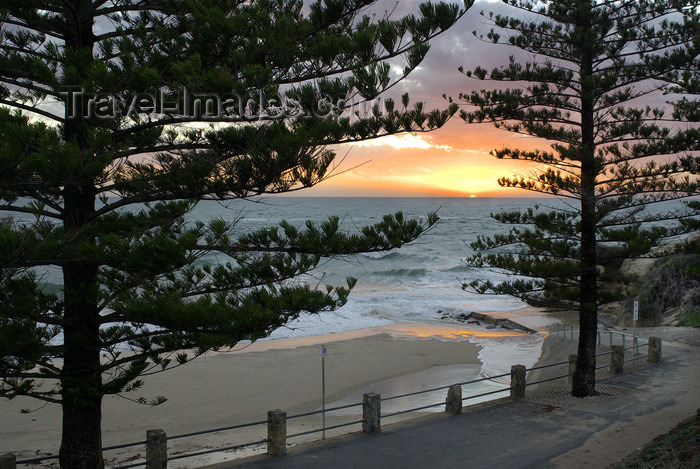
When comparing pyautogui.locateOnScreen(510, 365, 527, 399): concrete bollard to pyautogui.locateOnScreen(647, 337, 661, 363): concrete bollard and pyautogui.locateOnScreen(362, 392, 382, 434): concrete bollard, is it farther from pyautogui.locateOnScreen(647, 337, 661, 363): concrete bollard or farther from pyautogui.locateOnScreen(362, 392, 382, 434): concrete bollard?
pyautogui.locateOnScreen(647, 337, 661, 363): concrete bollard

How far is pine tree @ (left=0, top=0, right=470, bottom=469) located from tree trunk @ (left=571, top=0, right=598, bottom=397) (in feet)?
18.1

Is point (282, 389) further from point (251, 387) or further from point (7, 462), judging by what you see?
point (7, 462)

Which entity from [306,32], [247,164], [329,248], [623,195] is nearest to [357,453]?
[329,248]

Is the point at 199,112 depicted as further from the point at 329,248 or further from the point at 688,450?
the point at 688,450

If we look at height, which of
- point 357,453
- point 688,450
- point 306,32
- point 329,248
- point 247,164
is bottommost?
point 357,453

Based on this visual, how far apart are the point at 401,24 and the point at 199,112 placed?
7.79ft

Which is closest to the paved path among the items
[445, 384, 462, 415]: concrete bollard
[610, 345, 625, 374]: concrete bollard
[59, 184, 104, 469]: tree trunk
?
[445, 384, 462, 415]: concrete bollard

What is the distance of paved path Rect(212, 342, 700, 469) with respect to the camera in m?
7.30

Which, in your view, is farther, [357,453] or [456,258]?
[456,258]

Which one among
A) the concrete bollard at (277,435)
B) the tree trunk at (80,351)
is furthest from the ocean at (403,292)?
the tree trunk at (80,351)

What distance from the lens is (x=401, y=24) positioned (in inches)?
224

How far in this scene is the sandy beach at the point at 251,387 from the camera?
10875 millimetres

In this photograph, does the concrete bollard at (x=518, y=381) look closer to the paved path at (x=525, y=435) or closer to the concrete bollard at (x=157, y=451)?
the paved path at (x=525, y=435)

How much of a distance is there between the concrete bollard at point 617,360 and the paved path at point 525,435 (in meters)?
0.99
